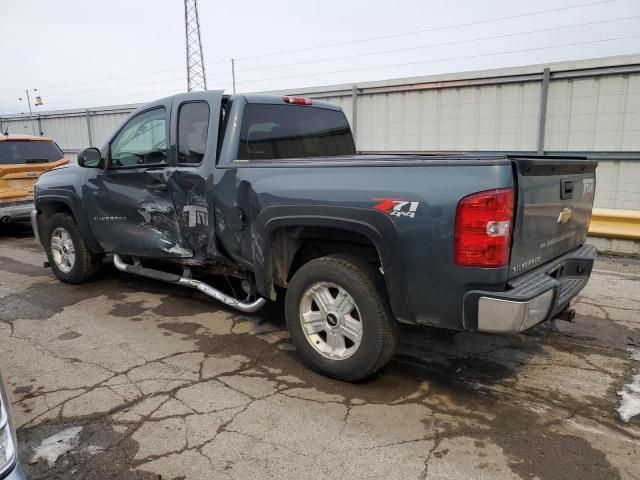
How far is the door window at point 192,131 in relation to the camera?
410 cm

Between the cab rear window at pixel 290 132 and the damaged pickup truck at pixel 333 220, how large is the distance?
0.05ft

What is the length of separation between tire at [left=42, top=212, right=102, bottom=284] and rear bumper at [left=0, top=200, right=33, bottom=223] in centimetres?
356

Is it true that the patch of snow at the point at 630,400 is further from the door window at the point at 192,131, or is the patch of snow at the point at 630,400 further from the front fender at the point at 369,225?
the door window at the point at 192,131

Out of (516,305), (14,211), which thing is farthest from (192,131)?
(14,211)

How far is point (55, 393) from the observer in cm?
325

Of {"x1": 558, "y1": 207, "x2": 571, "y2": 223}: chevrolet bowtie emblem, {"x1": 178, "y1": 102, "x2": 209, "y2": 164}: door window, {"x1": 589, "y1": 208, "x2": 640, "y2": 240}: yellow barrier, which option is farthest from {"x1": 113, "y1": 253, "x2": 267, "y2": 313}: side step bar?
{"x1": 589, "y1": 208, "x2": 640, "y2": 240}: yellow barrier

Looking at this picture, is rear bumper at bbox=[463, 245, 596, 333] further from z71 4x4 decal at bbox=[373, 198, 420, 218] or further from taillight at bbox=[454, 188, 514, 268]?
z71 4x4 decal at bbox=[373, 198, 420, 218]

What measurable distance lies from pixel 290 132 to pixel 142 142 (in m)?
1.43

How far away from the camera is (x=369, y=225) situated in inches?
114

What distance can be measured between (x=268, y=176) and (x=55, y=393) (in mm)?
2027

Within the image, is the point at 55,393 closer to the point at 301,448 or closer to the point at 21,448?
the point at 21,448

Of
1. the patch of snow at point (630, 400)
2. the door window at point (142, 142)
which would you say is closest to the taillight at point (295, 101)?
the door window at point (142, 142)

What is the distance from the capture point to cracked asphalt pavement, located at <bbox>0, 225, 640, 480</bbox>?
8.22 feet

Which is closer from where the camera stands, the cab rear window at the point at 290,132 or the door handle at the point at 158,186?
the cab rear window at the point at 290,132
